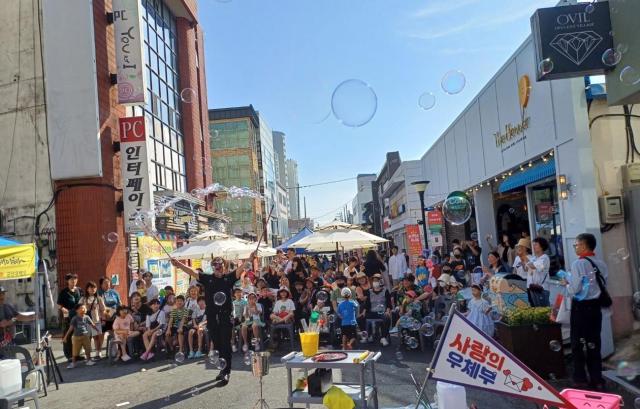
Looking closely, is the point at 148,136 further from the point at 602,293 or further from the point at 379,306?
the point at 602,293

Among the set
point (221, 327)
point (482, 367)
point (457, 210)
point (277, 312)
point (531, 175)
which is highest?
point (531, 175)

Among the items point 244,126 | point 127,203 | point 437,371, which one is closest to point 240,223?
point 244,126

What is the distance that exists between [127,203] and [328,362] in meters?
12.3

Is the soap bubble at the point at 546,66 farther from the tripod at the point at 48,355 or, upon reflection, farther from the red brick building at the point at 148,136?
the red brick building at the point at 148,136

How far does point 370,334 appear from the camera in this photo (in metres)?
9.94

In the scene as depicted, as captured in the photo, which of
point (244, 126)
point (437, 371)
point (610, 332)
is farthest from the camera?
point (244, 126)

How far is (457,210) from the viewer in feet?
38.5

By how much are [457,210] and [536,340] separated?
214 inches

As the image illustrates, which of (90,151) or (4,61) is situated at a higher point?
(4,61)

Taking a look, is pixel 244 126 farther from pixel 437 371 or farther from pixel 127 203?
pixel 437 371

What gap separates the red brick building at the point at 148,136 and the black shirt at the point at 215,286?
8.20 m

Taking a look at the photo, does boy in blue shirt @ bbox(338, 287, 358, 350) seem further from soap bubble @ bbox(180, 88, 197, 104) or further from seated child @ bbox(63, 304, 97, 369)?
soap bubble @ bbox(180, 88, 197, 104)

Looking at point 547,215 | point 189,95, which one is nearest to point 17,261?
point 547,215

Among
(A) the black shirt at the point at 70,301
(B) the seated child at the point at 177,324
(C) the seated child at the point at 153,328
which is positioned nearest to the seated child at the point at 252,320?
(B) the seated child at the point at 177,324
